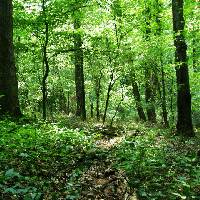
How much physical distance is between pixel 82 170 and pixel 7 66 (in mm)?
5495

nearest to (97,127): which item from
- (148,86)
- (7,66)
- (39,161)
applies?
(7,66)

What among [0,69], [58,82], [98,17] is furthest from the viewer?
[58,82]

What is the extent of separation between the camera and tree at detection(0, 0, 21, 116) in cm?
1135

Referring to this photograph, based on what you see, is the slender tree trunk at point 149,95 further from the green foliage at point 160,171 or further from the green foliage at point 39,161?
the green foliage at point 39,161

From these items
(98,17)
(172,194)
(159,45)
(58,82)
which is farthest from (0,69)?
(58,82)

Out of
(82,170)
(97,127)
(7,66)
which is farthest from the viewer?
(97,127)

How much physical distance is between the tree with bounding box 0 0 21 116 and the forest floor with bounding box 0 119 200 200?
1562mm

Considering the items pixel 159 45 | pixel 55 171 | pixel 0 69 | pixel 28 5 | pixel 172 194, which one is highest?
pixel 28 5

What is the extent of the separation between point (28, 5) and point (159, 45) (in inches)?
238

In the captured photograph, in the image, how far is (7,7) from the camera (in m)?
11.7

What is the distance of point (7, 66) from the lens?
11.5m

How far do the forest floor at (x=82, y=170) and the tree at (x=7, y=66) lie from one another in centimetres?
156

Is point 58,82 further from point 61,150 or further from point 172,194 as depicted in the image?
point 172,194

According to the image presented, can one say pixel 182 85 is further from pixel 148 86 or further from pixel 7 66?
pixel 148 86
